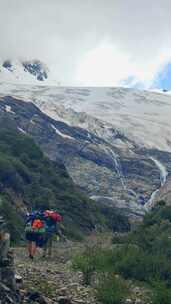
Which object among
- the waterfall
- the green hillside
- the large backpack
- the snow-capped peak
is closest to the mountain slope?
the waterfall

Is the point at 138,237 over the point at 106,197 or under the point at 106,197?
over

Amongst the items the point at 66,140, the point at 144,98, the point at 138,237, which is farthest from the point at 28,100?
the point at 138,237

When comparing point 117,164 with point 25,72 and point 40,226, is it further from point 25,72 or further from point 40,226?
point 25,72

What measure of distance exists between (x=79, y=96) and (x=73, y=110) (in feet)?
53.8

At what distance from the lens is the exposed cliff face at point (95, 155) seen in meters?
77.2

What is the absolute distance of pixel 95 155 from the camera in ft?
290

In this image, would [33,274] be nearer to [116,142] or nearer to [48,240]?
[48,240]

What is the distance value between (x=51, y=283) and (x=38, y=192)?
76.7 ft

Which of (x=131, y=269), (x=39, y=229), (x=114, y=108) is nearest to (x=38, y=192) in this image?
(x=39, y=229)

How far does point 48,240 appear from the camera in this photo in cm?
1744

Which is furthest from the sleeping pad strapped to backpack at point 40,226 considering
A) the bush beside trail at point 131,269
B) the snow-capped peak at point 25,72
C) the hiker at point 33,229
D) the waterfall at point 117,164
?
the snow-capped peak at point 25,72

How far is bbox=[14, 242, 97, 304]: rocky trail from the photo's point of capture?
11.1 meters

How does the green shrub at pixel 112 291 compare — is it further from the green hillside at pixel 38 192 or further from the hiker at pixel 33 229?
the green hillside at pixel 38 192

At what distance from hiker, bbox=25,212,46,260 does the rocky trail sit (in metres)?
0.39
